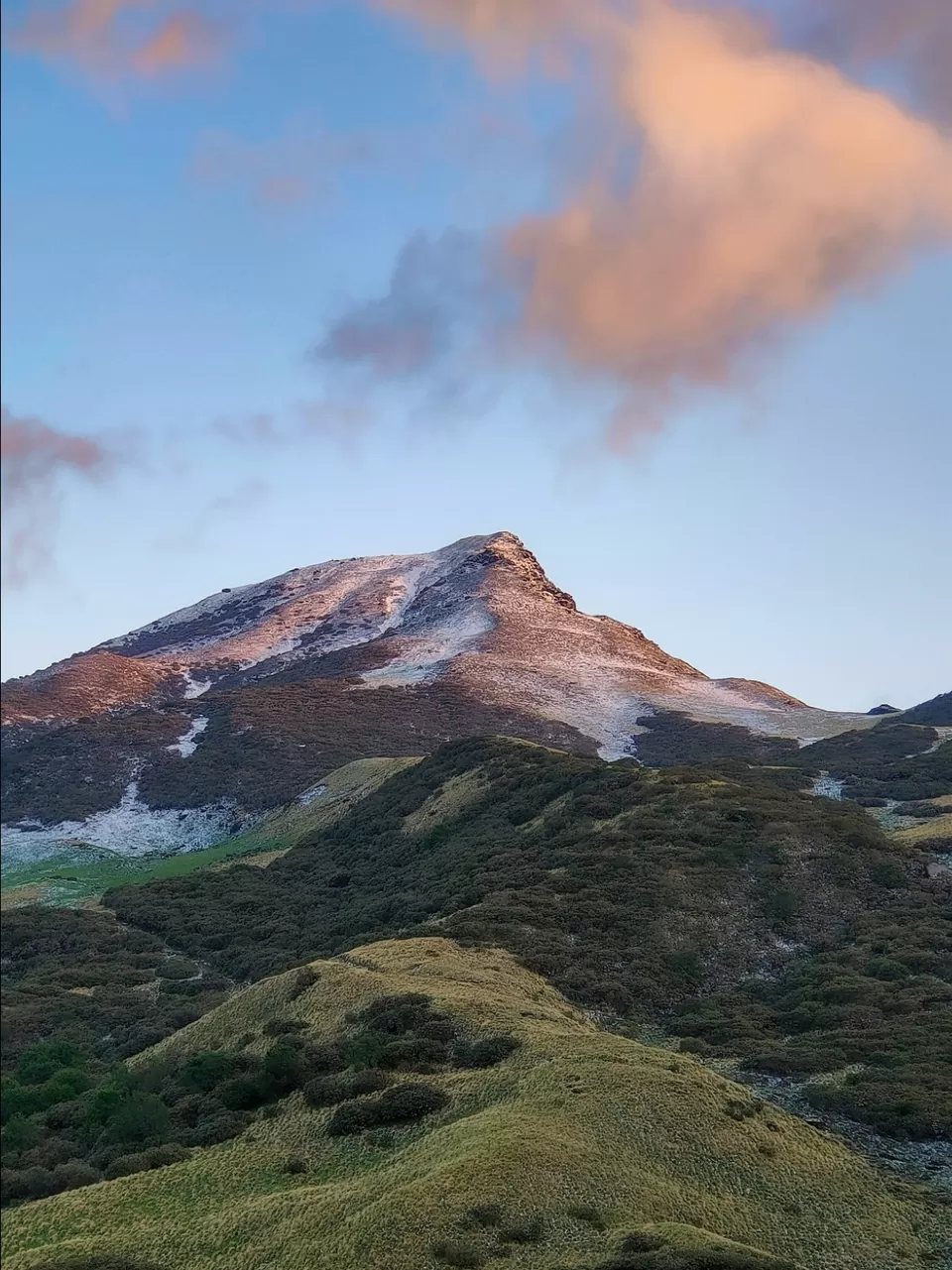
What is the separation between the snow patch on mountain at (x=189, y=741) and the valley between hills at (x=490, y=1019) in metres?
16.7

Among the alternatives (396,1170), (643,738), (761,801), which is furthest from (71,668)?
(396,1170)

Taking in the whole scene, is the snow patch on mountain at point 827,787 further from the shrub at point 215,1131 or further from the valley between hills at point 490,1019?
the shrub at point 215,1131

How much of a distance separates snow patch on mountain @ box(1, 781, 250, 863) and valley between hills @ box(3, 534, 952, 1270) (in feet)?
1.64

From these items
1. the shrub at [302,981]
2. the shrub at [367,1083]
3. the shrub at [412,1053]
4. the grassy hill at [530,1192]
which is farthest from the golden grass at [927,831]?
the shrub at [367,1083]

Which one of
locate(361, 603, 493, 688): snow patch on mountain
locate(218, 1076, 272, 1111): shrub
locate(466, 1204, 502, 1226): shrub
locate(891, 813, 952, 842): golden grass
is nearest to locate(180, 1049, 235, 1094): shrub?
locate(218, 1076, 272, 1111): shrub

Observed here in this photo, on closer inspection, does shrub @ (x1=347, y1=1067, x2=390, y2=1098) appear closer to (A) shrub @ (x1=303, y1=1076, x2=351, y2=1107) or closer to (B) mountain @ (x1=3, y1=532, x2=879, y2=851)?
(A) shrub @ (x1=303, y1=1076, x2=351, y2=1107)

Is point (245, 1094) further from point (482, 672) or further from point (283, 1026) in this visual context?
point (482, 672)

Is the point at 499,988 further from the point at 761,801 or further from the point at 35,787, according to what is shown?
the point at 35,787

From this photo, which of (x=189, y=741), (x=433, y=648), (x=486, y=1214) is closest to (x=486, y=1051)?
(x=486, y=1214)

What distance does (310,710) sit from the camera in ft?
445


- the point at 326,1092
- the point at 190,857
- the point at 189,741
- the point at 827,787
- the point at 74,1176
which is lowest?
the point at 74,1176

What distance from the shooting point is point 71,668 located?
158500mm

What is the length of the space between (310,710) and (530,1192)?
116 metres

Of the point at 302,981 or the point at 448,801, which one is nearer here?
the point at 302,981
